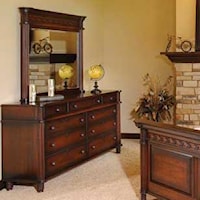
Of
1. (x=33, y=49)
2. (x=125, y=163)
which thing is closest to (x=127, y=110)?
(x=125, y=163)

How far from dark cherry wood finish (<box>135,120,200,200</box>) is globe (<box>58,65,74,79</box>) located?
201cm

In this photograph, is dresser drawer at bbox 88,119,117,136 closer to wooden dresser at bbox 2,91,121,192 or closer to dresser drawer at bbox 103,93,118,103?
wooden dresser at bbox 2,91,121,192

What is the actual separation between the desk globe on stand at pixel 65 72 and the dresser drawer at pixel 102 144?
2.85 feet

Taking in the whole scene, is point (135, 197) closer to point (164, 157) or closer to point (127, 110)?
point (164, 157)

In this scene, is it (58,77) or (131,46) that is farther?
(131,46)

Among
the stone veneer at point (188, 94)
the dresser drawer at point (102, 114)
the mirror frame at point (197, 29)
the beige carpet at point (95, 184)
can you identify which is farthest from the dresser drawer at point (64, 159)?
the mirror frame at point (197, 29)

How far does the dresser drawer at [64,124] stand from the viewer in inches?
189

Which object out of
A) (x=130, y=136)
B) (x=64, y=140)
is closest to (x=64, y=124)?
(x=64, y=140)

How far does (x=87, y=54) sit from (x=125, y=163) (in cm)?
196

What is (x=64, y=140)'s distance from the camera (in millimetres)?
5113

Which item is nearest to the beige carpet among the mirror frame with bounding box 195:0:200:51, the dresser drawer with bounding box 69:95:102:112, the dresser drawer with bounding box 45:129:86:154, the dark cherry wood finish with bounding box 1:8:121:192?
the dark cherry wood finish with bounding box 1:8:121:192

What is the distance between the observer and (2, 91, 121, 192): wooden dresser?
4633 mm

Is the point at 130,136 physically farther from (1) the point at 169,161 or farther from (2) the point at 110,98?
(1) the point at 169,161

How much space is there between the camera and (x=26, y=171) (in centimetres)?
468
